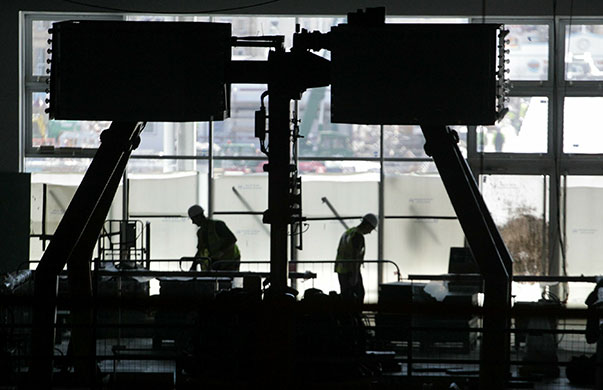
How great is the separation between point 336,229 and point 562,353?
5.70 metres

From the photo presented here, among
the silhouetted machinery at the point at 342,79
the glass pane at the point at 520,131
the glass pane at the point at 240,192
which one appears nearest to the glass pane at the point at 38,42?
the glass pane at the point at 240,192

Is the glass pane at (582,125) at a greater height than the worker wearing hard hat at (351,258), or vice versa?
the glass pane at (582,125)

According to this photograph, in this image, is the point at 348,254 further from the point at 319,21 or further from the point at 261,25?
the point at 261,25

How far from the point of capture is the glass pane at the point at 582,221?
721 inches

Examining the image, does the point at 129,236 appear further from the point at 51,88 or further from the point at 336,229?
the point at 51,88

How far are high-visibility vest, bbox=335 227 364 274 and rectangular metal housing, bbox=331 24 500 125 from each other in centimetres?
815

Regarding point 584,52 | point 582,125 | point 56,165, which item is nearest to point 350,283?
point 582,125

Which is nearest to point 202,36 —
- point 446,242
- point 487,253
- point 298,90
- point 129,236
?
point 298,90

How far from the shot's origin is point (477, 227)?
26.9ft

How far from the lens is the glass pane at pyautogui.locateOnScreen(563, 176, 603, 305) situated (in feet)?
60.1

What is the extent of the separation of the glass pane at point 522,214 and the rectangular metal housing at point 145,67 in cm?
1113

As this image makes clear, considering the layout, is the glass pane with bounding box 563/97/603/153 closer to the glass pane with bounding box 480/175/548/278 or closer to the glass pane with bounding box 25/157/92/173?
the glass pane with bounding box 480/175/548/278

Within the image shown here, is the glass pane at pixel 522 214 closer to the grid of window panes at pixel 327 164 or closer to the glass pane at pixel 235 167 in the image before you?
the grid of window panes at pixel 327 164

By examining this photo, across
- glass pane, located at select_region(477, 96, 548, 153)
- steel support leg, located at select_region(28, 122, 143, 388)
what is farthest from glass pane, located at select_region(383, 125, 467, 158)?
steel support leg, located at select_region(28, 122, 143, 388)
